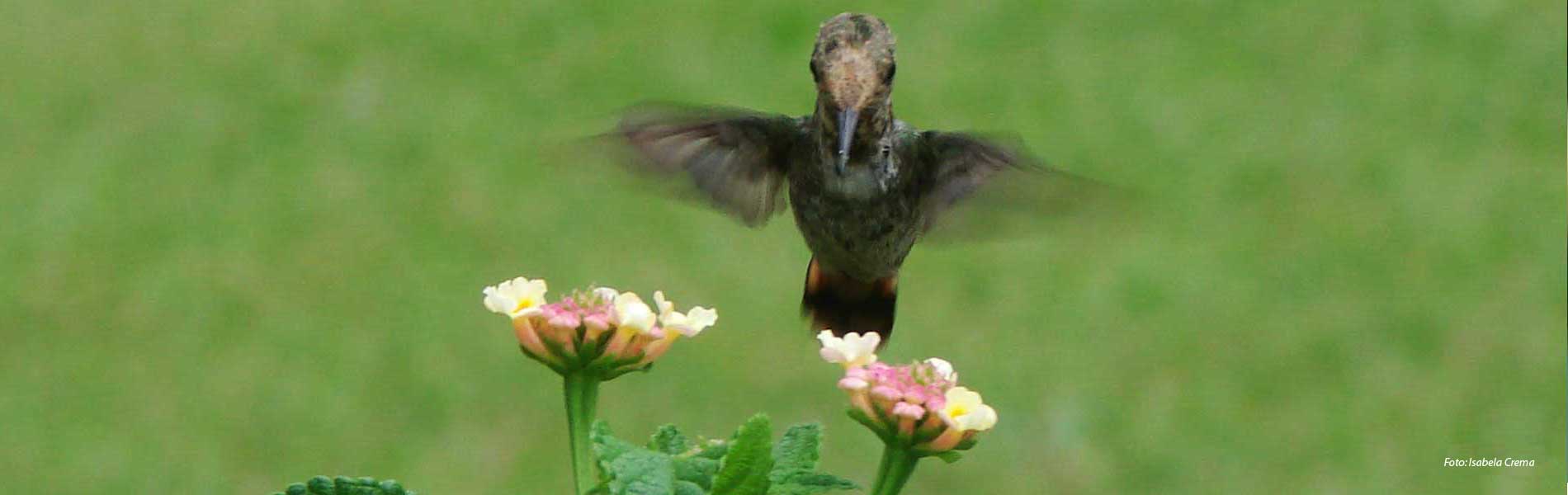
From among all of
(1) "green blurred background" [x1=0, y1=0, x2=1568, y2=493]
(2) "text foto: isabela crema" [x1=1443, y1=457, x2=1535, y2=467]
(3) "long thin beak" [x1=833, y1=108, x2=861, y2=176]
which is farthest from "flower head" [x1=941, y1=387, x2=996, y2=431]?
(2) "text foto: isabela crema" [x1=1443, y1=457, x2=1535, y2=467]

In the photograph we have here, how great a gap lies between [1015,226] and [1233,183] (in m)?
3.45

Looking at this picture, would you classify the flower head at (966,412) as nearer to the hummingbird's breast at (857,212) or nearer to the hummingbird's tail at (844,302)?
the hummingbird's breast at (857,212)

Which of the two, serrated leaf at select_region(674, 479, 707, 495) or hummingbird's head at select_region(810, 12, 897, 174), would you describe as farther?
hummingbird's head at select_region(810, 12, 897, 174)

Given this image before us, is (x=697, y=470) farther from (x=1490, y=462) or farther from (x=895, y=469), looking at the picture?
(x=1490, y=462)

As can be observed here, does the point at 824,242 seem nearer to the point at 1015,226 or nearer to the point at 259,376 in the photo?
the point at 1015,226

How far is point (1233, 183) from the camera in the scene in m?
5.68

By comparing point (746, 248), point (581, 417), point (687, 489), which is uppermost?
point (746, 248)

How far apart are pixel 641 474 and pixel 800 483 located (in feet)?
0.53

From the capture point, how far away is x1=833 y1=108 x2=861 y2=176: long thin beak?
1912 mm

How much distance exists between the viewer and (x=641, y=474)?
1590mm

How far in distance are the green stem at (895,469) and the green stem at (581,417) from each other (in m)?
0.25

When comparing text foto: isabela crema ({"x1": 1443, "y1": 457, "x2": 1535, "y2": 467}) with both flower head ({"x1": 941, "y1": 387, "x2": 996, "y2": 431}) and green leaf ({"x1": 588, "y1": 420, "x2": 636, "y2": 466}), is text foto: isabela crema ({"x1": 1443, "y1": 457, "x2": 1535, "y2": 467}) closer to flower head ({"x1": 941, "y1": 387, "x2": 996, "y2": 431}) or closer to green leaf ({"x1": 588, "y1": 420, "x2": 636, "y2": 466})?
flower head ({"x1": 941, "y1": 387, "x2": 996, "y2": 431})

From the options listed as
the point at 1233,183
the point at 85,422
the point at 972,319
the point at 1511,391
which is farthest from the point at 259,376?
the point at 1511,391

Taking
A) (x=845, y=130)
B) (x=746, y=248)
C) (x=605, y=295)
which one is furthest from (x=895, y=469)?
(x=746, y=248)
